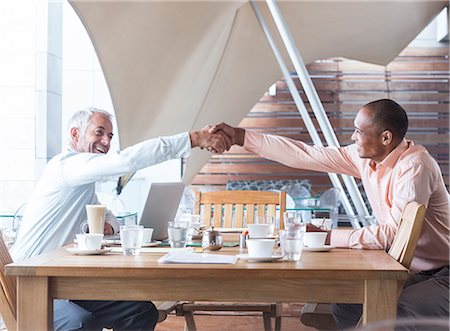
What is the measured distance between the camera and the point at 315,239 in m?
2.48

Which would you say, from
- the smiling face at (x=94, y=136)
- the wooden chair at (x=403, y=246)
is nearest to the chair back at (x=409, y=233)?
the wooden chair at (x=403, y=246)

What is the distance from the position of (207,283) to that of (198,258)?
0.15 m

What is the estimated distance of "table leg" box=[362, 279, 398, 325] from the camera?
6.54ft

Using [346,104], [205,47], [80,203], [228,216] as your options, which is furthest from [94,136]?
[346,104]

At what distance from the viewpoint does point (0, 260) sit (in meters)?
2.26

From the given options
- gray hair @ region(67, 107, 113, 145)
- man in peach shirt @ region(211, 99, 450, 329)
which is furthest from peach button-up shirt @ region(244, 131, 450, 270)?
gray hair @ region(67, 107, 113, 145)

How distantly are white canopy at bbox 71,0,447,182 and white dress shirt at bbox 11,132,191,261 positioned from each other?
1.93m

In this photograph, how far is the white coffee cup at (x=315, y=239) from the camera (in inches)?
97.9

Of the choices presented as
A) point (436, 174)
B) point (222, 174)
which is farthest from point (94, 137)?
point (222, 174)

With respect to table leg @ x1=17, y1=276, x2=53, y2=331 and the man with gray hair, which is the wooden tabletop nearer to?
table leg @ x1=17, y1=276, x2=53, y2=331

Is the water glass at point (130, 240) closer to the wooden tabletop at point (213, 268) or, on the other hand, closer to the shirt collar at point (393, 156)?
the wooden tabletop at point (213, 268)

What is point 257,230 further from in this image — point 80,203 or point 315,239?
point 80,203

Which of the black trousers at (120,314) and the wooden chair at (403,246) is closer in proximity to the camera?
the wooden chair at (403,246)

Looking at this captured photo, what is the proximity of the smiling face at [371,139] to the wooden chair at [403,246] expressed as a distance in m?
0.44
